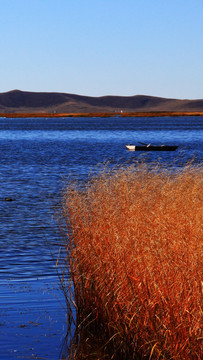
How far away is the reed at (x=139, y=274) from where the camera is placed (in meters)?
8.43

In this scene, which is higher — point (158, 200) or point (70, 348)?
point (158, 200)

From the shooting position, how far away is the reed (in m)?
8.43

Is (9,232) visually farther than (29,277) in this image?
Yes

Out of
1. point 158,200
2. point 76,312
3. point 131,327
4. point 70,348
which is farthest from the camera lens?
point 158,200

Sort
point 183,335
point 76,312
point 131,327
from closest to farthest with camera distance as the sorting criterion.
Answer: point 183,335, point 131,327, point 76,312

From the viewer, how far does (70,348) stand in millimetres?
10445

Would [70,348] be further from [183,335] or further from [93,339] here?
[183,335]

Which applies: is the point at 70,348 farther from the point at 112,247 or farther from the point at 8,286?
the point at 8,286

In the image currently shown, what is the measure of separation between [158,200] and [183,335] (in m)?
4.68

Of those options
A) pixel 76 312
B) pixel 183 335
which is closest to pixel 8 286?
pixel 76 312

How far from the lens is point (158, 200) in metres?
12.6

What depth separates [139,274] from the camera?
9.47 metres

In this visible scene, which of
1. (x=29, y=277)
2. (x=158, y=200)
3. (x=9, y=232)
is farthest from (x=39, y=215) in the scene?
(x=158, y=200)

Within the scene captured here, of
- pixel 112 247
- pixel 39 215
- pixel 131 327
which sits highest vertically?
pixel 112 247
